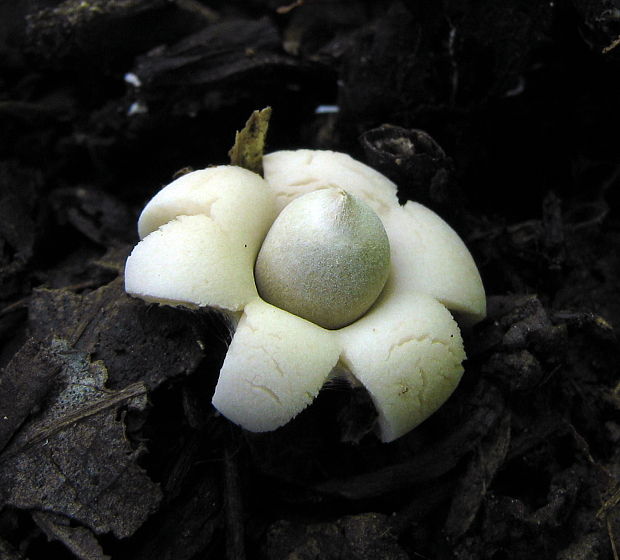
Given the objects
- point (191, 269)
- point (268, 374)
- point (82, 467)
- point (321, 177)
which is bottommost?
point (82, 467)

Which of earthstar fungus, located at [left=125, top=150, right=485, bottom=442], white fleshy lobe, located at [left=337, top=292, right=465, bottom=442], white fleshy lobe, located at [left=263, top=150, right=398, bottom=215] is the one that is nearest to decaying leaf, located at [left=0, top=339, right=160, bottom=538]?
earthstar fungus, located at [left=125, top=150, right=485, bottom=442]

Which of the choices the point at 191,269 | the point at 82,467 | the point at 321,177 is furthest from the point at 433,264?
the point at 82,467

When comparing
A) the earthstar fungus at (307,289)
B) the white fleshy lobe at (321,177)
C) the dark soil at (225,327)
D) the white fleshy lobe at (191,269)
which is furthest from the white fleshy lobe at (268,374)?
the white fleshy lobe at (321,177)

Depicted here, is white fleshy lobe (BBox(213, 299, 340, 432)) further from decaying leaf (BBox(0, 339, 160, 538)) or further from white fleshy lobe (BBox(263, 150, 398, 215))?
white fleshy lobe (BBox(263, 150, 398, 215))

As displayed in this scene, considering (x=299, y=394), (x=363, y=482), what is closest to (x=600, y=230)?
(x=363, y=482)

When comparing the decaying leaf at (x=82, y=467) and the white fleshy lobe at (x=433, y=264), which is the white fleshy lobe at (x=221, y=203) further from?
the decaying leaf at (x=82, y=467)

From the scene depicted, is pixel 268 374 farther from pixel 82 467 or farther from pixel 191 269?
pixel 82 467
